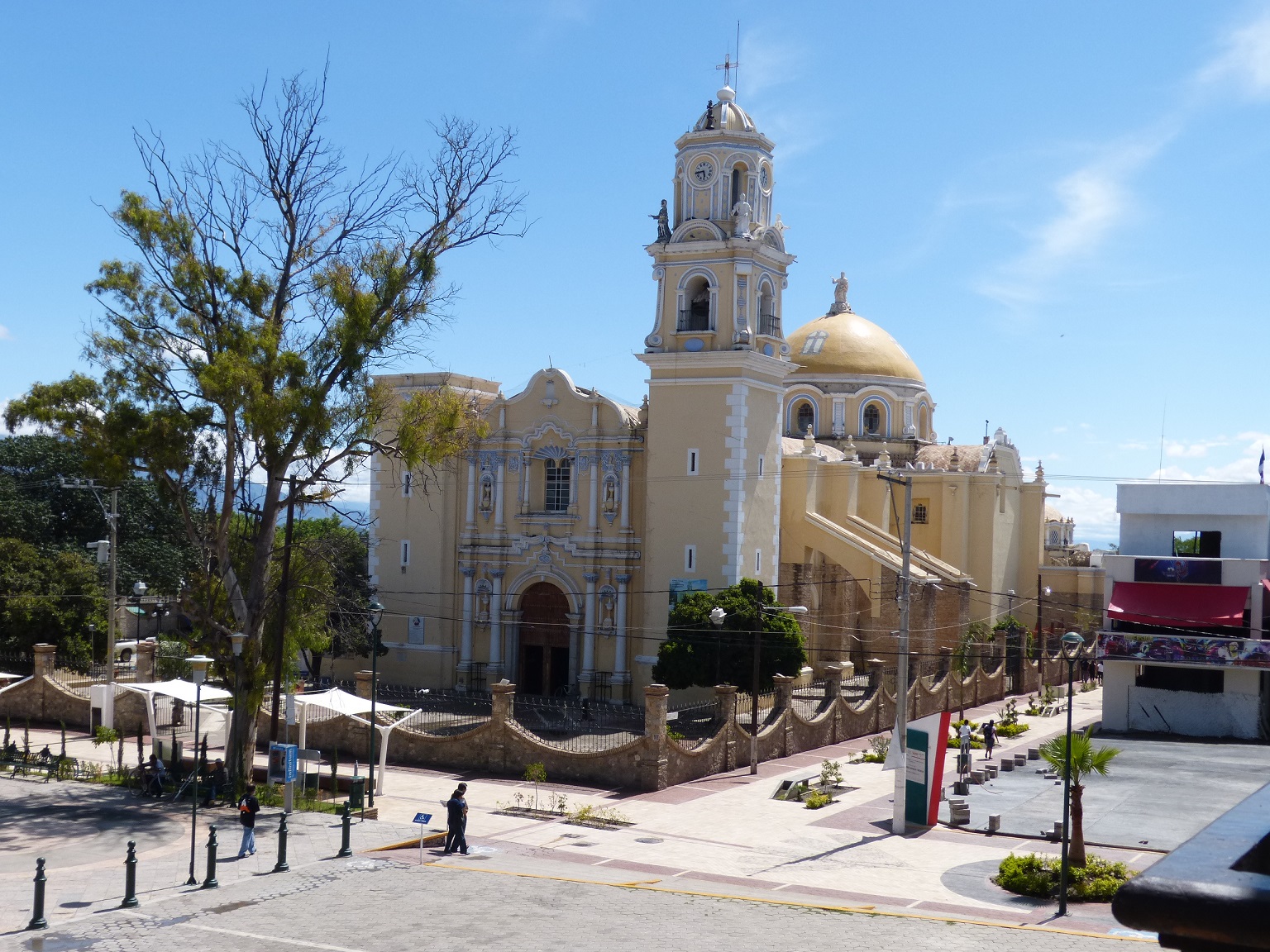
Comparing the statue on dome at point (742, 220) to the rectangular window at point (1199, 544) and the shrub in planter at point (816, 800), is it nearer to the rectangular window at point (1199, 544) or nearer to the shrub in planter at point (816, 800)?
the rectangular window at point (1199, 544)

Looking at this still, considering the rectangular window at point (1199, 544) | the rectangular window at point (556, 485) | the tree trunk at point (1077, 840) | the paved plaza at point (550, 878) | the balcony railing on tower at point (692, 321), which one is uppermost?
the balcony railing on tower at point (692, 321)

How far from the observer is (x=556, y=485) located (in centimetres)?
4616

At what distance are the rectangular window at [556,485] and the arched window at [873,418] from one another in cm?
2030

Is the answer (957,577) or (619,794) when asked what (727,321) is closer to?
(957,577)

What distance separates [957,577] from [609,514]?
15035 mm

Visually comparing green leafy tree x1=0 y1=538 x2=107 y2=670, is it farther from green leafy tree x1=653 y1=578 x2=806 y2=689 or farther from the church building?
green leafy tree x1=653 y1=578 x2=806 y2=689

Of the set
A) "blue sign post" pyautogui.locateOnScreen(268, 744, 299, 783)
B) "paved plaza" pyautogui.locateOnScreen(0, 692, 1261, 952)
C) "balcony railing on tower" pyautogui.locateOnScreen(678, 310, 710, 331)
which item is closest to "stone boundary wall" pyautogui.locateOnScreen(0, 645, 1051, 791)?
"paved plaza" pyautogui.locateOnScreen(0, 692, 1261, 952)

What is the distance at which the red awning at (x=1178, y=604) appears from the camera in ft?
126

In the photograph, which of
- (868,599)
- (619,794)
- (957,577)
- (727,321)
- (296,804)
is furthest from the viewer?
(957,577)

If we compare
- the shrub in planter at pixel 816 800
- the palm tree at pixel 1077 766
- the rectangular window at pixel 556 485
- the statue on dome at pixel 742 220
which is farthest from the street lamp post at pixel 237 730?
the statue on dome at pixel 742 220

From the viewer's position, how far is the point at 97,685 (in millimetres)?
35469

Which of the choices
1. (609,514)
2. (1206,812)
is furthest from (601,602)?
(1206,812)

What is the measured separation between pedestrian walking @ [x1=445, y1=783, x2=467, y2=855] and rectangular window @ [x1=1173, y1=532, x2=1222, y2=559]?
27569 mm

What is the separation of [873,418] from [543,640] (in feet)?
75.8
